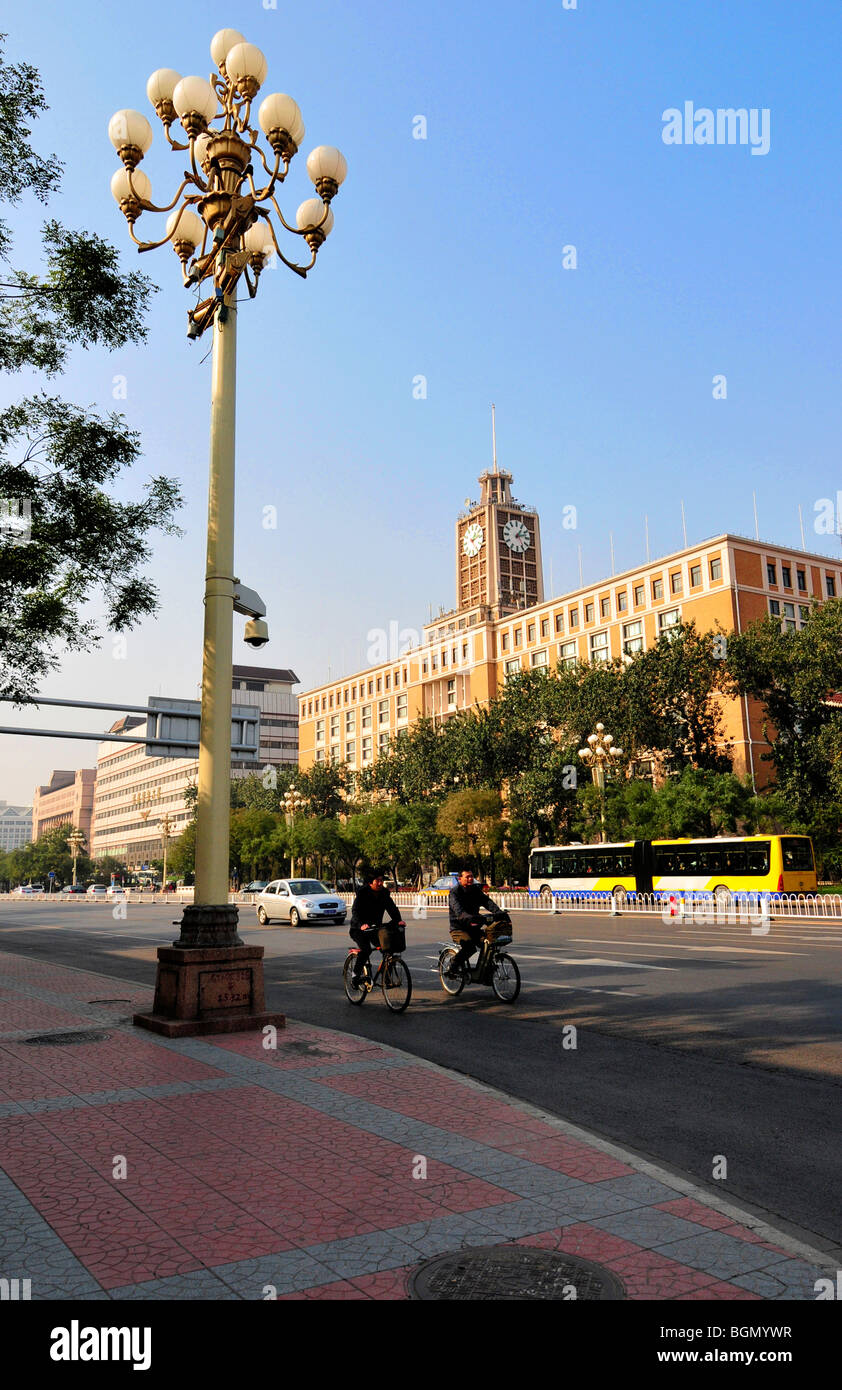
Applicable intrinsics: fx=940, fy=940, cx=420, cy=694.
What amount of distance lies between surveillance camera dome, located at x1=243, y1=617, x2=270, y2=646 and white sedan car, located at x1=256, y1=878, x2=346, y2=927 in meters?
22.1

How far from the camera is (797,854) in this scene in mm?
34469

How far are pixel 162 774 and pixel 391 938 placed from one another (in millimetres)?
138367

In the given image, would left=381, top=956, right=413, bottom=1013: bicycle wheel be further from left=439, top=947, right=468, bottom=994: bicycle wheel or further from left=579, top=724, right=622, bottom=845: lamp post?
left=579, top=724, right=622, bottom=845: lamp post

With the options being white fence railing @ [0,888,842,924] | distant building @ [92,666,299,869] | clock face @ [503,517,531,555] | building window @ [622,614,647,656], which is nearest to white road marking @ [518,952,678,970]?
white fence railing @ [0,888,842,924]

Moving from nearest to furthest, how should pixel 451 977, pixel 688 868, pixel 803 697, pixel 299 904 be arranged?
pixel 451 977, pixel 299 904, pixel 688 868, pixel 803 697

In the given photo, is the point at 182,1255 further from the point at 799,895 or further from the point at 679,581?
the point at 679,581

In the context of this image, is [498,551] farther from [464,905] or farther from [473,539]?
[464,905]

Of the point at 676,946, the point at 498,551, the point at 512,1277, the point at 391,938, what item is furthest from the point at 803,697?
the point at 498,551

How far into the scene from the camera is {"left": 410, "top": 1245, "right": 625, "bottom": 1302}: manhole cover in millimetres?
3607

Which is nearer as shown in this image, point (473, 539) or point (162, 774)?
point (473, 539)

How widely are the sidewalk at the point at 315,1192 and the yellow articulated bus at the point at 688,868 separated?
96.8 feet

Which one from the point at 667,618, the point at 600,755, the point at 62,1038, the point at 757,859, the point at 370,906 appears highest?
the point at 667,618
